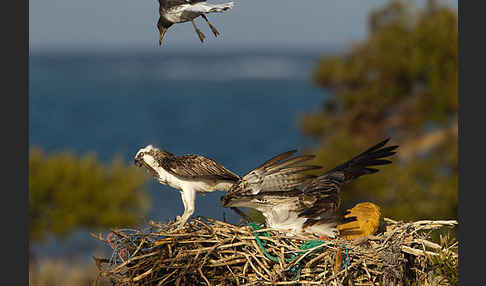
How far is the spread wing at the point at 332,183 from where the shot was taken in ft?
8.67

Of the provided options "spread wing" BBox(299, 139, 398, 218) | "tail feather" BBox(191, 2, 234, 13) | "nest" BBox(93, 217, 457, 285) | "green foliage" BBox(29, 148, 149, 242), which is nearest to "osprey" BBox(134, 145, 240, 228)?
"nest" BBox(93, 217, 457, 285)

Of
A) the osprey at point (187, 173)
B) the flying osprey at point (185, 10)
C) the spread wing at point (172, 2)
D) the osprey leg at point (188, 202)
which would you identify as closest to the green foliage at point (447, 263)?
the osprey at point (187, 173)

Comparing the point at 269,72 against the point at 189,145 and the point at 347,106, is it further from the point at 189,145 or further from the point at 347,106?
the point at 347,106

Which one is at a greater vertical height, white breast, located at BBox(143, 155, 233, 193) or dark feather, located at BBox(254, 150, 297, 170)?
dark feather, located at BBox(254, 150, 297, 170)

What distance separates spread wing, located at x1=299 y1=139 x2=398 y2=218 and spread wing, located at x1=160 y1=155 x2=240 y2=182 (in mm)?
338

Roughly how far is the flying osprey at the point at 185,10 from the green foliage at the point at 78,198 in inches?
112

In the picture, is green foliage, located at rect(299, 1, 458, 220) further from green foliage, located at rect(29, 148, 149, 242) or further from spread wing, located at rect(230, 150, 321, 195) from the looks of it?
spread wing, located at rect(230, 150, 321, 195)

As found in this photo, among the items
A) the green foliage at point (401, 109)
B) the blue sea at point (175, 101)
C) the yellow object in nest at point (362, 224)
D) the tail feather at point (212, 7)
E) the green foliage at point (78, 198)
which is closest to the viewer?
the tail feather at point (212, 7)

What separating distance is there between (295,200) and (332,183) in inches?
7.7

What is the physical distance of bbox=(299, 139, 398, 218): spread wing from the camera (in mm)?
2643

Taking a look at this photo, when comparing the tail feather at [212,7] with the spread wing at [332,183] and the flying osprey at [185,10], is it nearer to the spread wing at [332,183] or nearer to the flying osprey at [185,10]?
the flying osprey at [185,10]

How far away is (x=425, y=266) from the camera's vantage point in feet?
9.45

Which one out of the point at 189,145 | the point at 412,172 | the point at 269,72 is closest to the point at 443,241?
the point at 412,172

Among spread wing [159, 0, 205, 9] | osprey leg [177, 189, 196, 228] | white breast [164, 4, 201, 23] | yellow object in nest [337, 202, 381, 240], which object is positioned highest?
spread wing [159, 0, 205, 9]
